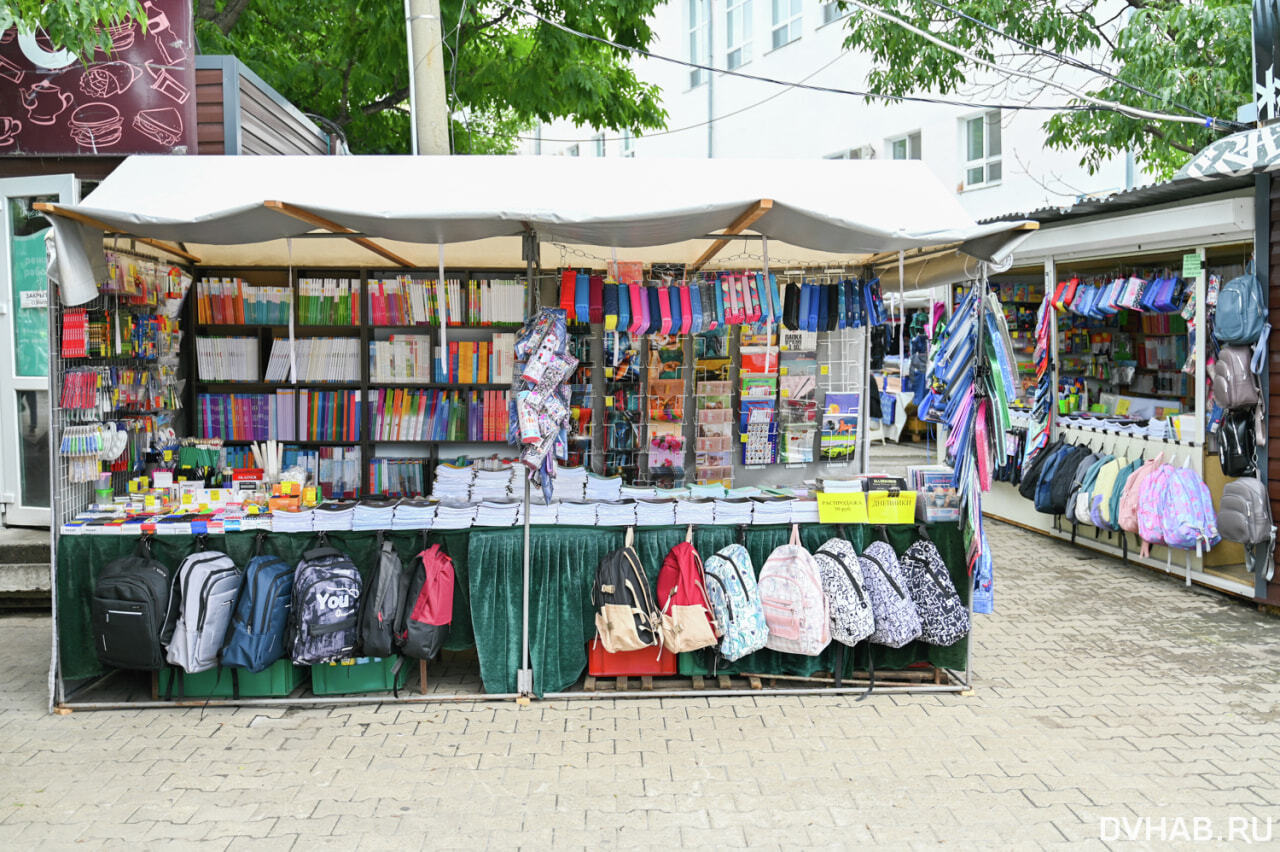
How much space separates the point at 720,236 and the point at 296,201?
231 centimetres

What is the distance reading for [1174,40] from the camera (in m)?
8.85

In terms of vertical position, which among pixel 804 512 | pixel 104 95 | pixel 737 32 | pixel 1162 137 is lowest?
pixel 804 512

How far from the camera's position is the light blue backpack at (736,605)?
489 cm

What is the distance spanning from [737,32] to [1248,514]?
58.0ft

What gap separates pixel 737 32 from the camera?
2133 centimetres

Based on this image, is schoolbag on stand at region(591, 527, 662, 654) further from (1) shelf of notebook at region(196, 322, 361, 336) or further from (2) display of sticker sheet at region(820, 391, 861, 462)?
(1) shelf of notebook at region(196, 322, 361, 336)

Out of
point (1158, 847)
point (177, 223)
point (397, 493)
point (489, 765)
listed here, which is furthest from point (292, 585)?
point (1158, 847)

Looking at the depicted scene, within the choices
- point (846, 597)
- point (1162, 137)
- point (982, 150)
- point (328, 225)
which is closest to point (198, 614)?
point (328, 225)

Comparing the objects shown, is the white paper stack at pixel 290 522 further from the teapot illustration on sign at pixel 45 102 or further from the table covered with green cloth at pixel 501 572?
the teapot illustration on sign at pixel 45 102

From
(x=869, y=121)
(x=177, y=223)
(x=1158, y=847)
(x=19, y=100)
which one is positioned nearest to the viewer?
(x=1158, y=847)

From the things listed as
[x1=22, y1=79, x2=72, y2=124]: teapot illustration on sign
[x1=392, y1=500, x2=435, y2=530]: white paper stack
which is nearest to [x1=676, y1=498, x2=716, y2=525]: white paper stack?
[x1=392, y1=500, x2=435, y2=530]: white paper stack

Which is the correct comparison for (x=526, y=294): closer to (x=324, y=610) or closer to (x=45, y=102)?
(x=324, y=610)

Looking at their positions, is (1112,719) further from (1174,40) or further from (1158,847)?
(1174,40)

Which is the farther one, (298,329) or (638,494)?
(298,329)
